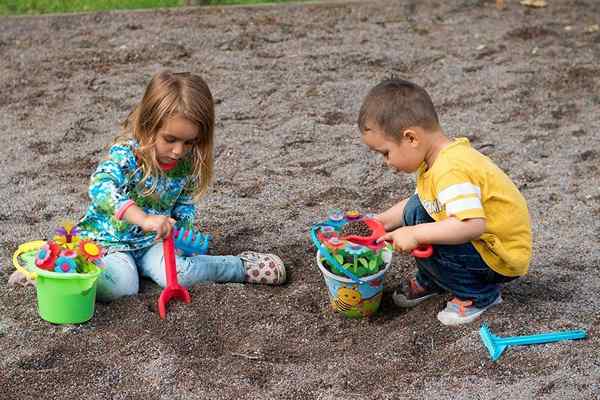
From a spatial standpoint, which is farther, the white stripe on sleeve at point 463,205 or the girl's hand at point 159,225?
the girl's hand at point 159,225

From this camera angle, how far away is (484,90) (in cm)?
467

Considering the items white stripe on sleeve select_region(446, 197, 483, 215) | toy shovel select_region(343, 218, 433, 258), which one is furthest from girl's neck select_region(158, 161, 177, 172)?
white stripe on sleeve select_region(446, 197, 483, 215)

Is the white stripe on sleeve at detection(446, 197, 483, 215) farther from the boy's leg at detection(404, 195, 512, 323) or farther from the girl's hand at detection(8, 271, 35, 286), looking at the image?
the girl's hand at detection(8, 271, 35, 286)

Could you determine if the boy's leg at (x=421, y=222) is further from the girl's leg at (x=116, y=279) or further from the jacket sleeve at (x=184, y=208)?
the girl's leg at (x=116, y=279)

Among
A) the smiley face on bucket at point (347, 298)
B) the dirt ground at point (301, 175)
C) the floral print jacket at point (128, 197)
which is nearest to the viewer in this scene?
the dirt ground at point (301, 175)

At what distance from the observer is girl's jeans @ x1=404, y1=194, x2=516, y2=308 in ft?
8.43

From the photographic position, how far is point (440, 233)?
2.44 metres

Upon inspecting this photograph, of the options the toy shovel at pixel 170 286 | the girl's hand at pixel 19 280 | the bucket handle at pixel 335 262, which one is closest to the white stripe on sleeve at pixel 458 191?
the bucket handle at pixel 335 262

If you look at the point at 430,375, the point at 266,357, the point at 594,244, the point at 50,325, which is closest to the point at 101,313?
the point at 50,325

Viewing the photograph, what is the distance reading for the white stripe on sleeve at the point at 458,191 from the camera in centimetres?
242

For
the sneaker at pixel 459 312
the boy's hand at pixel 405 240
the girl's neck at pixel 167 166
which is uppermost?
the girl's neck at pixel 167 166

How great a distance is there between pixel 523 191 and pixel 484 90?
1195mm

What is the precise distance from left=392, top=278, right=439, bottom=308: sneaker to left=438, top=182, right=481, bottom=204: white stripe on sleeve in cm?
47

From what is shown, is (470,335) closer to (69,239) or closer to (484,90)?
(69,239)
